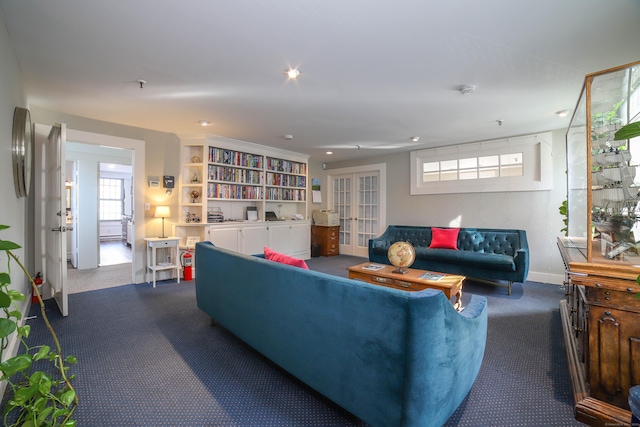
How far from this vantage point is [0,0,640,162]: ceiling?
1.73 metres

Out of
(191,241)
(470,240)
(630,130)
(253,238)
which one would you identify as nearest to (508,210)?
(470,240)

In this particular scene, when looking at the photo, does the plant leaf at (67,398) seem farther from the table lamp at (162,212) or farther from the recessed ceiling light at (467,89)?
the recessed ceiling light at (467,89)

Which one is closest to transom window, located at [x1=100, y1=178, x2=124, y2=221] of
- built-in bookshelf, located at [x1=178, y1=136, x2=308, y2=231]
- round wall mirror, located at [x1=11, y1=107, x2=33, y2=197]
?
built-in bookshelf, located at [x1=178, y1=136, x2=308, y2=231]

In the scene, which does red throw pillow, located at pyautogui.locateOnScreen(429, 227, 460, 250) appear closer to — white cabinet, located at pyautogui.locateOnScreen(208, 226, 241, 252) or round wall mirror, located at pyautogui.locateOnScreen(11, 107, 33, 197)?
white cabinet, located at pyautogui.locateOnScreen(208, 226, 241, 252)

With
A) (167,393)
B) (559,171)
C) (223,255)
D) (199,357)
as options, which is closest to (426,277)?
(223,255)

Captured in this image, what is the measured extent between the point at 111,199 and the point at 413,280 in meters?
10.2

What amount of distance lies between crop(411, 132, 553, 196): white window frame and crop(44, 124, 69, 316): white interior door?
5138 millimetres

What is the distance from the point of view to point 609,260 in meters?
1.60

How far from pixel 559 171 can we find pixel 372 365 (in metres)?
4.49

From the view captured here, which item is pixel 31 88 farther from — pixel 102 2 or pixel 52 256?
pixel 102 2

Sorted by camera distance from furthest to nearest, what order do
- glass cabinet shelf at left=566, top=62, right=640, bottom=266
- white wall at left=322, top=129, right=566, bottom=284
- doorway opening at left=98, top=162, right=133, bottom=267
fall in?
doorway opening at left=98, top=162, right=133, bottom=267, white wall at left=322, top=129, right=566, bottom=284, glass cabinet shelf at left=566, top=62, right=640, bottom=266

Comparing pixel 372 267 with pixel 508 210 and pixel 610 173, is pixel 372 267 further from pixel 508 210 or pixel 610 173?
pixel 508 210

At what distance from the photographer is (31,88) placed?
9.23 feet

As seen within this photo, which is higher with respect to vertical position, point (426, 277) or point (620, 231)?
point (620, 231)
